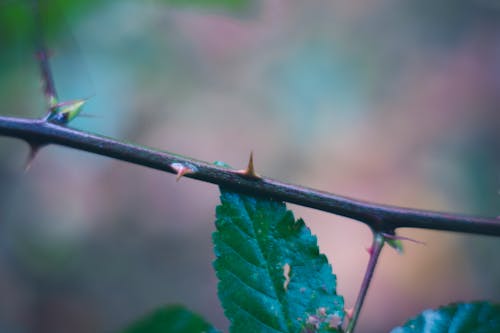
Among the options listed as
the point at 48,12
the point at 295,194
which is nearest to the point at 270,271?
the point at 295,194

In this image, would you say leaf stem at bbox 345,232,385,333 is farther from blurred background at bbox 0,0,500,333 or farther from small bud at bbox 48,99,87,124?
blurred background at bbox 0,0,500,333

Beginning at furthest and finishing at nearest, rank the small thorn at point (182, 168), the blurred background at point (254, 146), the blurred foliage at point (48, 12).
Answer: the blurred background at point (254, 146)
the blurred foliage at point (48, 12)
the small thorn at point (182, 168)

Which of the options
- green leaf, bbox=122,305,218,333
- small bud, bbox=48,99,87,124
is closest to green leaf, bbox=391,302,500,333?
green leaf, bbox=122,305,218,333

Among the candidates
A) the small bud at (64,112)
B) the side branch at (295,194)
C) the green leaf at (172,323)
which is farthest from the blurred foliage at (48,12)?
the green leaf at (172,323)

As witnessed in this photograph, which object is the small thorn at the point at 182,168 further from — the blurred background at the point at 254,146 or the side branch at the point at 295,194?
the blurred background at the point at 254,146

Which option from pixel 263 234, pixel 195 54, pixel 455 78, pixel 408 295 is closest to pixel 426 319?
pixel 263 234

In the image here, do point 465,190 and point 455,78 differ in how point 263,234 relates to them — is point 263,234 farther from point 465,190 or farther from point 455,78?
point 455,78

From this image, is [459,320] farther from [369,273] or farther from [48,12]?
[48,12]
